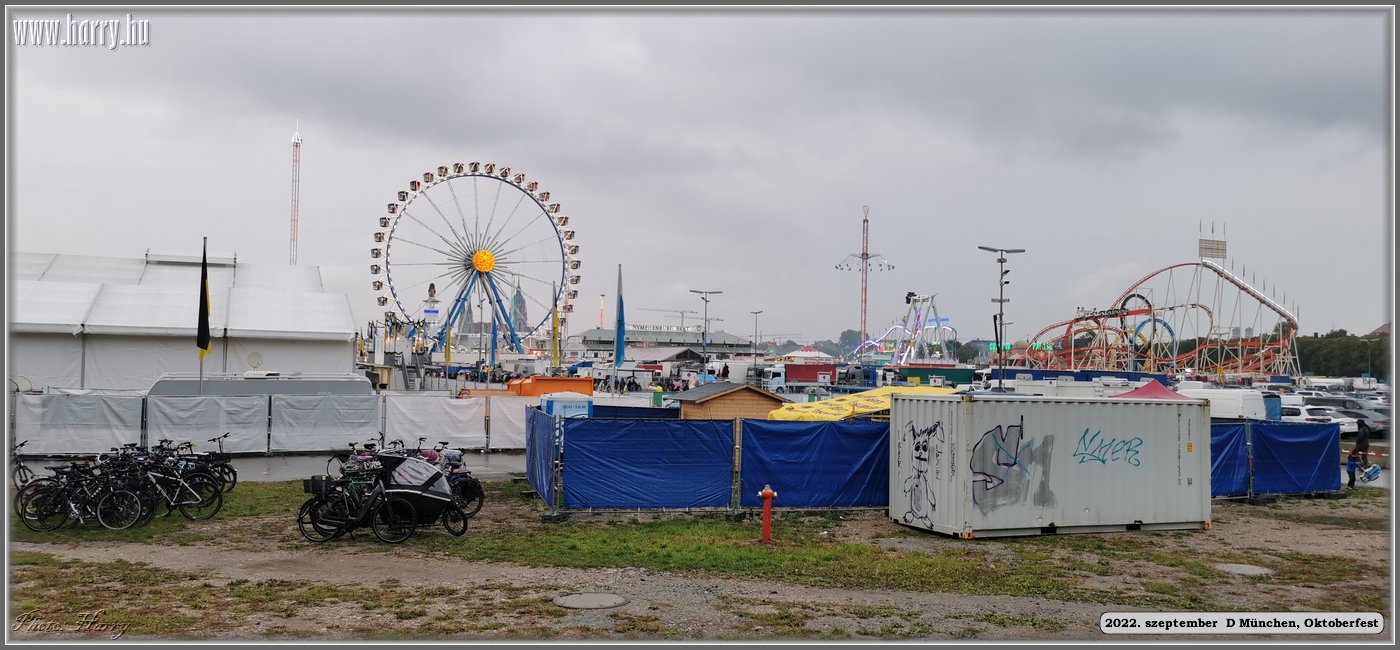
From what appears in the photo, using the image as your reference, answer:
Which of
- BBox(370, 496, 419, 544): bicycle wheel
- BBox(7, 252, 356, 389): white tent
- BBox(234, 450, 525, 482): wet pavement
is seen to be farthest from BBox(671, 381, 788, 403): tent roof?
BBox(7, 252, 356, 389): white tent

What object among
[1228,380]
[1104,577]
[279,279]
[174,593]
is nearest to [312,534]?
[174,593]

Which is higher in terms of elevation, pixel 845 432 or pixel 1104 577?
pixel 845 432

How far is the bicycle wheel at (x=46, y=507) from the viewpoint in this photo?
13844 mm

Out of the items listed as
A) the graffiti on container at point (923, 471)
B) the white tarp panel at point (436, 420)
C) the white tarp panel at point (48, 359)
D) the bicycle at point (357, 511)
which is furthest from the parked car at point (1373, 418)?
the white tarp panel at point (48, 359)

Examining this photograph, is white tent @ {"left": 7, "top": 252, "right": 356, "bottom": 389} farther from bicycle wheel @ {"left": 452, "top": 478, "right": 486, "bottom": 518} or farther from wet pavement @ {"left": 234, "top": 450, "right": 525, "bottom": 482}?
bicycle wheel @ {"left": 452, "top": 478, "right": 486, "bottom": 518}

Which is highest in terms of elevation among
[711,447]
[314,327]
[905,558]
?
[314,327]

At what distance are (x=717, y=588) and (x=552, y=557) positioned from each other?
2.75 m

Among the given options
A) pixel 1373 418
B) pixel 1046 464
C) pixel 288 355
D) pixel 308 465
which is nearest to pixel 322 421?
pixel 308 465

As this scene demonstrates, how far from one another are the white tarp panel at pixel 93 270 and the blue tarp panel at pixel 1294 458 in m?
41.2

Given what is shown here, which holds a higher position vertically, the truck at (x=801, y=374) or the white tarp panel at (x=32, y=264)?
the white tarp panel at (x=32, y=264)

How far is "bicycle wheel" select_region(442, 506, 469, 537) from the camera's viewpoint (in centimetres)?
1430

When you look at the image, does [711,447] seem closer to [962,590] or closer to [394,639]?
[962,590]

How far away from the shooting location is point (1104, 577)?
1204 cm
